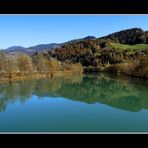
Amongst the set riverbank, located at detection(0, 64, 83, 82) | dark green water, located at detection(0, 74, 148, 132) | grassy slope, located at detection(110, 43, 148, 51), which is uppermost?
grassy slope, located at detection(110, 43, 148, 51)

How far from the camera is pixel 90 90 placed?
693 cm

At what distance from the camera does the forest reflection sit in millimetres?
4957

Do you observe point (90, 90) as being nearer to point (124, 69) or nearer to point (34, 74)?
point (124, 69)

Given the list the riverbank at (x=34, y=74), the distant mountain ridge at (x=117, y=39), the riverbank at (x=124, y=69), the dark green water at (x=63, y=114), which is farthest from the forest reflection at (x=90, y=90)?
the distant mountain ridge at (x=117, y=39)

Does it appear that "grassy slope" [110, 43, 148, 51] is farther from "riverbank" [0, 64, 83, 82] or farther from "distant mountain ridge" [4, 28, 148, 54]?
"riverbank" [0, 64, 83, 82]

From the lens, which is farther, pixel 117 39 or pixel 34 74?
pixel 117 39

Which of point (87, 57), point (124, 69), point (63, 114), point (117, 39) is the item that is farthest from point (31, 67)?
point (124, 69)

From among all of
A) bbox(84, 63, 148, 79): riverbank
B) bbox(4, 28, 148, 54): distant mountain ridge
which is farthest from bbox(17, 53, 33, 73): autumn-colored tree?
bbox(84, 63, 148, 79): riverbank

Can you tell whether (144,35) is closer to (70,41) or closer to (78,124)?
(70,41)

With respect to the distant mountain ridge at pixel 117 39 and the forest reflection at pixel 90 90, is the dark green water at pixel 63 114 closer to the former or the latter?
the forest reflection at pixel 90 90

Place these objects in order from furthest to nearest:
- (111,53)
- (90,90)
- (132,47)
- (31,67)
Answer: (90,90), (111,53), (31,67), (132,47)

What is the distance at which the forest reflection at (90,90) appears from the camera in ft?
16.3
